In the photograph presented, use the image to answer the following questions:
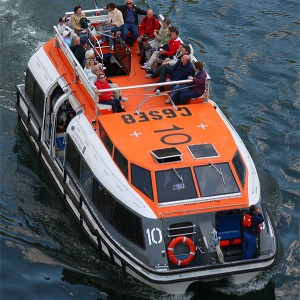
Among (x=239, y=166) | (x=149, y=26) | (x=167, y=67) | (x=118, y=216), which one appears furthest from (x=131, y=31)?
(x=118, y=216)

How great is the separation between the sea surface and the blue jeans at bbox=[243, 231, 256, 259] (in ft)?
3.17

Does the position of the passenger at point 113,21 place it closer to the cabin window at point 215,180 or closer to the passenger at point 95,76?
the passenger at point 95,76

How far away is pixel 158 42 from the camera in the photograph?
2731cm

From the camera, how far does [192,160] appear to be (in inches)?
888

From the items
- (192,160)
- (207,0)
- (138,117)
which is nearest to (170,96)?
(138,117)

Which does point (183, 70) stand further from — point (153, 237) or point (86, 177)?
point (153, 237)

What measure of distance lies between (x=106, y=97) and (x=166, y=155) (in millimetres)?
2851

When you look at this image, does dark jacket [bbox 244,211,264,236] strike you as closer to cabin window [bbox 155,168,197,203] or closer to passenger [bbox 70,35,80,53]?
cabin window [bbox 155,168,197,203]

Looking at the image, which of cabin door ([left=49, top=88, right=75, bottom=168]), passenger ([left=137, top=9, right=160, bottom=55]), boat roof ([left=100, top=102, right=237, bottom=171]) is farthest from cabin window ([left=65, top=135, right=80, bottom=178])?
passenger ([left=137, top=9, right=160, bottom=55])

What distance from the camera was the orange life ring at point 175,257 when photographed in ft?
71.2

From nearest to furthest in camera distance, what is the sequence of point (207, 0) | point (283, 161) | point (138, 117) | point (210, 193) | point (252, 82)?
point (210, 193), point (138, 117), point (283, 161), point (252, 82), point (207, 0)

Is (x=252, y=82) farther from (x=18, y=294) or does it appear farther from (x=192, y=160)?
(x=18, y=294)

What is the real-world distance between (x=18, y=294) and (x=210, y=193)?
4.90 m

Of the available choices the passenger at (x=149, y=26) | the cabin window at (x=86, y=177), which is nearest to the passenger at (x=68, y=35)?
the passenger at (x=149, y=26)
